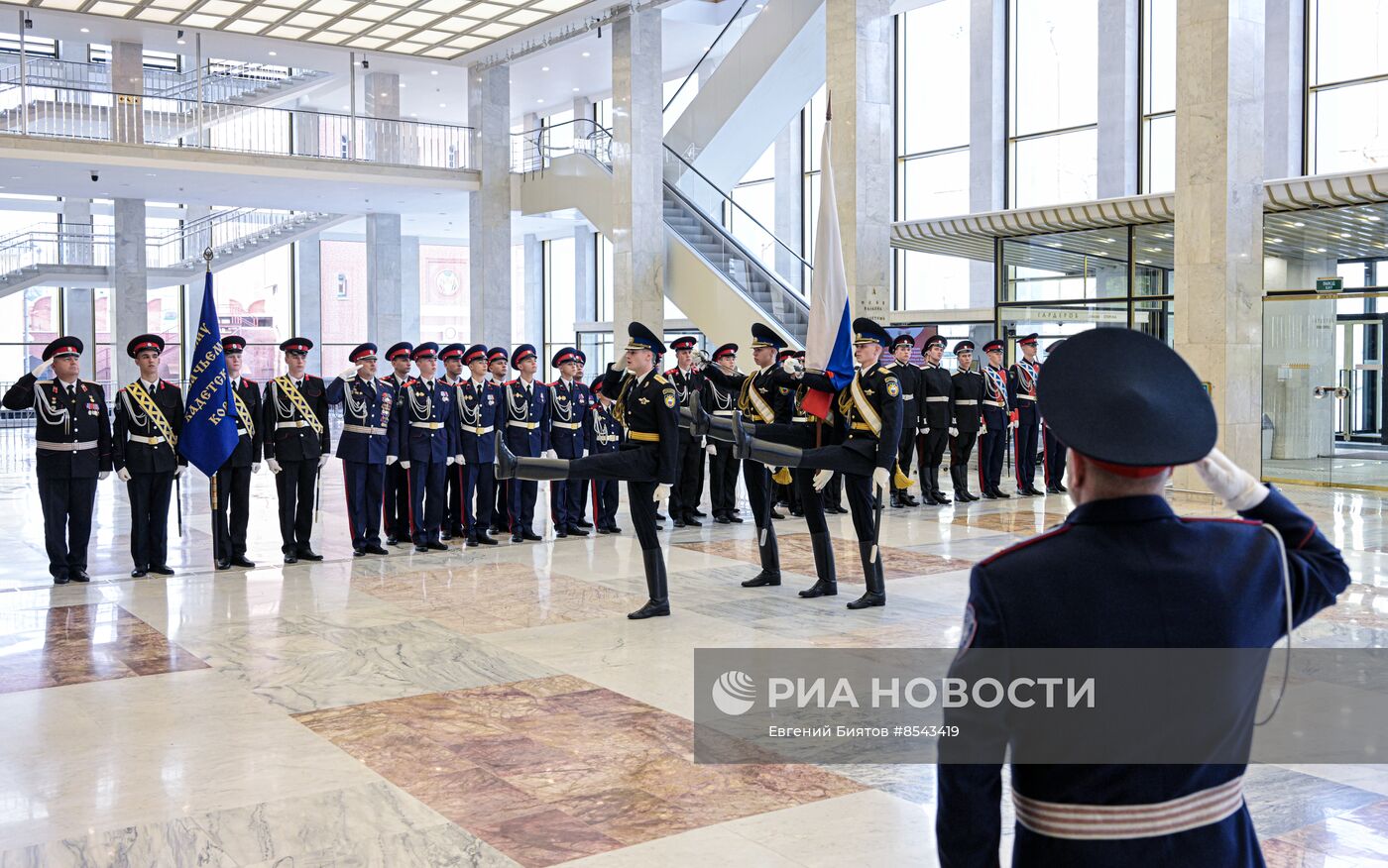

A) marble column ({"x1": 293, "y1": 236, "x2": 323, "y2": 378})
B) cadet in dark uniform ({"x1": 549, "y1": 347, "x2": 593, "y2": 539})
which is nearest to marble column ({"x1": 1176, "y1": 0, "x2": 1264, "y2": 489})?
cadet in dark uniform ({"x1": 549, "y1": 347, "x2": 593, "y2": 539})

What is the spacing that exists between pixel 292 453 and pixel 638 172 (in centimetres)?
1030

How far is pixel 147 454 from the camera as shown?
8594 mm

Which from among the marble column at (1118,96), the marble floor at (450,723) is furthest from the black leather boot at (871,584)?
the marble column at (1118,96)

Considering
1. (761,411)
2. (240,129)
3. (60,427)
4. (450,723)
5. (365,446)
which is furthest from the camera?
(240,129)

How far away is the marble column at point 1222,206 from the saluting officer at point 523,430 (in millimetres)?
5840

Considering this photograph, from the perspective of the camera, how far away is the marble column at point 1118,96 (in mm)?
18812

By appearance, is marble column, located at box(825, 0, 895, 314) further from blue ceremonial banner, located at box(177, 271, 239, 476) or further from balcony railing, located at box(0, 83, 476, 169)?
balcony railing, located at box(0, 83, 476, 169)

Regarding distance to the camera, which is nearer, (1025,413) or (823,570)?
(823,570)

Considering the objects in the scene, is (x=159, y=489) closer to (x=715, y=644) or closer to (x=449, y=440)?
(x=449, y=440)

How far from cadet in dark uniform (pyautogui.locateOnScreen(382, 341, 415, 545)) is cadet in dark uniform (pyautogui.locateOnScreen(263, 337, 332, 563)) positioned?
0.73 m

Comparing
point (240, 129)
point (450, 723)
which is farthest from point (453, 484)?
point (240, 129)

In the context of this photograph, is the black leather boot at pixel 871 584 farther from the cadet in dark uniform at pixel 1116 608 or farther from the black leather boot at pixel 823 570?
the cadet in dark uniform at pixel 1116 608

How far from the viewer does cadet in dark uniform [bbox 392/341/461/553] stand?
984 cm

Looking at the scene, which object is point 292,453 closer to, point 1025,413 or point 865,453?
point 865,453
